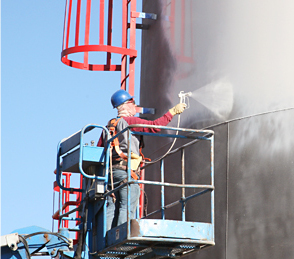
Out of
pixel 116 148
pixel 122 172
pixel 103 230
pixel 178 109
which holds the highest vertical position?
pixel 178 109

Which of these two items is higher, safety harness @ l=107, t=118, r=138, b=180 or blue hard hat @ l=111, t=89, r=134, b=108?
blue hard hat @ l=111, t=89, r=134, b=108

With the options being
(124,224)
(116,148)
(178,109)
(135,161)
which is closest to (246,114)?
(178,109)

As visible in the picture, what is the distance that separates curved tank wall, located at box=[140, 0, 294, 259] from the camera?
800cm

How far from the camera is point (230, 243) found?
8336 millimetres

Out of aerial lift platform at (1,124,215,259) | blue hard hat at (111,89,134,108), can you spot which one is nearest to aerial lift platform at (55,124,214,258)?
aerial lift platform at (1,124,215,259)

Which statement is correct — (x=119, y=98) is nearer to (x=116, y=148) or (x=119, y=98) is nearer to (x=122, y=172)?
(x=116, y=148)

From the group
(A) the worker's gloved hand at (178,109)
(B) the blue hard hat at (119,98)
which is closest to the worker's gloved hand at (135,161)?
(A) the worker's gloved hand at (178,109)

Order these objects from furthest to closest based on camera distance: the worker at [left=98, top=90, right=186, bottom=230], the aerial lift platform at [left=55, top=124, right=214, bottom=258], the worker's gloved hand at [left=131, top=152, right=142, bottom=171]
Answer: the worker's gloved hand at [left=131, top=152, right=142, bottom=171] → the worker at [left=98, top=90, right=186, bottom=230] → the aerial lift platform at [left=55, top=124, right=214, bottom=258]

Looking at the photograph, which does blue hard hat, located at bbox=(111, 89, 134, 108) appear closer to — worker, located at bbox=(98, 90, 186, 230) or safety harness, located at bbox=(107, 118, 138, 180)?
worker, located at bbox=(98, 90, 186, 230)

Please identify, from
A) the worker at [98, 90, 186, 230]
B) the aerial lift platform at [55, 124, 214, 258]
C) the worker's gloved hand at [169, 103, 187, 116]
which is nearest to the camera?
the aerial lift platform at [55, 124, 214, 258]

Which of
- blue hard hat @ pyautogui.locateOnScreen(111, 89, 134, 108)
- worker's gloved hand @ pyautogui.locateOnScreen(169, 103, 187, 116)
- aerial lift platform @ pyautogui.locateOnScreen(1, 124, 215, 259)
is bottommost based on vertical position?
aerial lift platform @ pyautogui.locateOnScreen(1, 124, 215, 259)

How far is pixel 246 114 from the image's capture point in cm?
857

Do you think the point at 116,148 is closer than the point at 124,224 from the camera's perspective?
No

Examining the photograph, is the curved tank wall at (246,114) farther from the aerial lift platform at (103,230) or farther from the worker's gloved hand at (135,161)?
the worker's gloved hand at (135,161)
